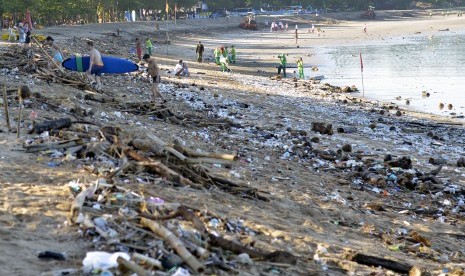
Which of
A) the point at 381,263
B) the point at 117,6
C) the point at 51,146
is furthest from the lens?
the point at 117,6

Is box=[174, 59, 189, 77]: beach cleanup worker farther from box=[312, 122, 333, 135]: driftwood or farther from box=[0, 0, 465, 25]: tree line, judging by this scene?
box=[0, 0, 465, 25]: tree line

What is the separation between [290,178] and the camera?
11633 millimetres

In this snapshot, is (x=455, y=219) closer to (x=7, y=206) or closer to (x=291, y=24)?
(x=7, y=206)

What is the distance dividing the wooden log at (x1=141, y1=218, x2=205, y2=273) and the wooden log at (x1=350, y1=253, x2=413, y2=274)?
6.65 ft

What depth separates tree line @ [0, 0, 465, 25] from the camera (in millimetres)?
55781

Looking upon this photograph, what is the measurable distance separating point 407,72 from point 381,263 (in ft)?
113

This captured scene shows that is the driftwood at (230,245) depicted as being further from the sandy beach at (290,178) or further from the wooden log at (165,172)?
the wooden log at (165,172)

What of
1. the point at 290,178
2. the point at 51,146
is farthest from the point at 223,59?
the point at 51,146

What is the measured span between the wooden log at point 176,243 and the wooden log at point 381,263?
203cm

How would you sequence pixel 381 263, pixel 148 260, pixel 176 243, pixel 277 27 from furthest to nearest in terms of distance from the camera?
pixel 277 27
pixel 381 263
pixel 176 243
pixel 148 260

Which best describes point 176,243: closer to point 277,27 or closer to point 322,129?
point 322,129

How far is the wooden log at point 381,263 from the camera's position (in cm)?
732

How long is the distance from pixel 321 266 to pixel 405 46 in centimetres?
5907

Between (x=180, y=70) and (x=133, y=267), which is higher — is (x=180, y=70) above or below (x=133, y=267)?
below
